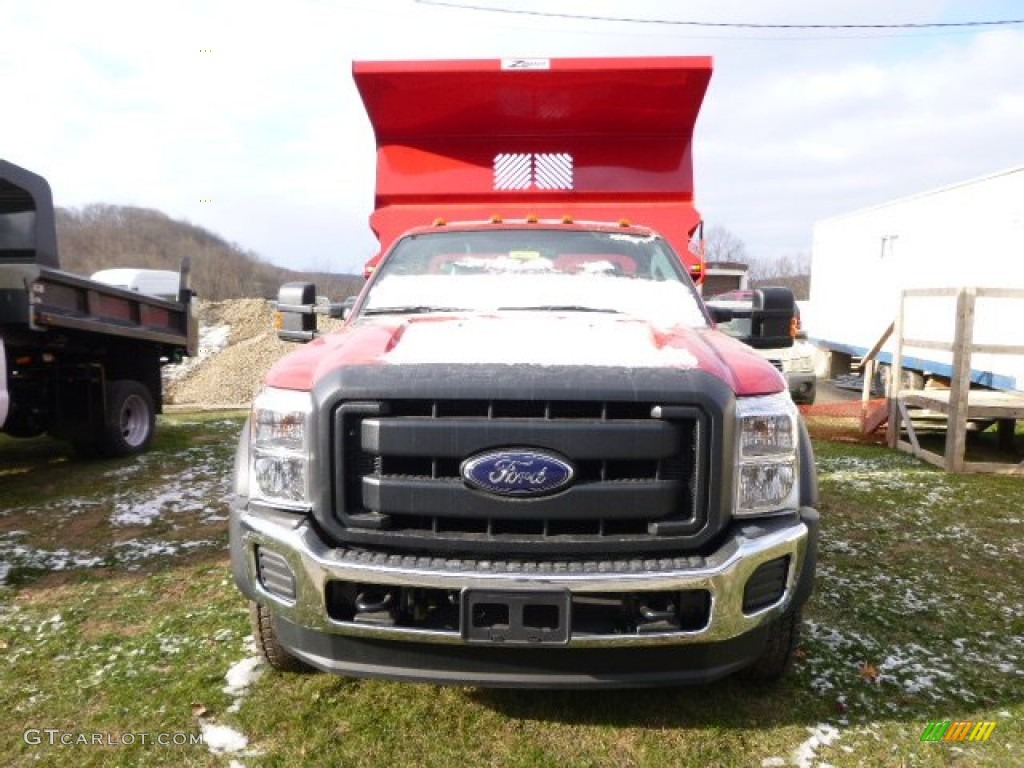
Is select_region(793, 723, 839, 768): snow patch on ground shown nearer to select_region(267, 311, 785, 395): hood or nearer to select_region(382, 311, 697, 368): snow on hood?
select_region(267, 311, 785, 395): hood

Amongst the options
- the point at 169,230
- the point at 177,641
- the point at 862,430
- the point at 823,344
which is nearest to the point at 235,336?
the point at 823,344

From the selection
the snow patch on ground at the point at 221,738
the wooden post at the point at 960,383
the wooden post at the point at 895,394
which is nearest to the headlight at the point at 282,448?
the snow patch on ground at the point at 221,738

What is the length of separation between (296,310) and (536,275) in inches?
53.0

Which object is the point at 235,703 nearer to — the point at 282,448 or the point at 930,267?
the point at 282,448

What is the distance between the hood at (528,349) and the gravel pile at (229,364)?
33.3 ft

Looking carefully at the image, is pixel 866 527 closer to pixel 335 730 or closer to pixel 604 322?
pixel 604 322

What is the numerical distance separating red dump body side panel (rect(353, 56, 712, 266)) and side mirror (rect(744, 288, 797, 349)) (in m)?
2.06

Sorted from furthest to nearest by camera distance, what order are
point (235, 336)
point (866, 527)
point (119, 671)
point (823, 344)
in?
point (235, 336) < point (823, 344) < point (866, 527) < point (119, 671)

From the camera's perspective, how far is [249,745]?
7.95 ft

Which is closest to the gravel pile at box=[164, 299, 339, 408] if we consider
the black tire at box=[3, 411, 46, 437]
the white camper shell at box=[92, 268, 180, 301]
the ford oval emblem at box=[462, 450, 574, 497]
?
the white camper shell at box=[92, 268, 180, 301]

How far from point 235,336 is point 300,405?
24.2 metres

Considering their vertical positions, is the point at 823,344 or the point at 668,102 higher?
the point at 668,102

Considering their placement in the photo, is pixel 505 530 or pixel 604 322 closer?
pixel 505 530

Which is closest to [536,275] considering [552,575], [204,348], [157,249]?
[552,575]
